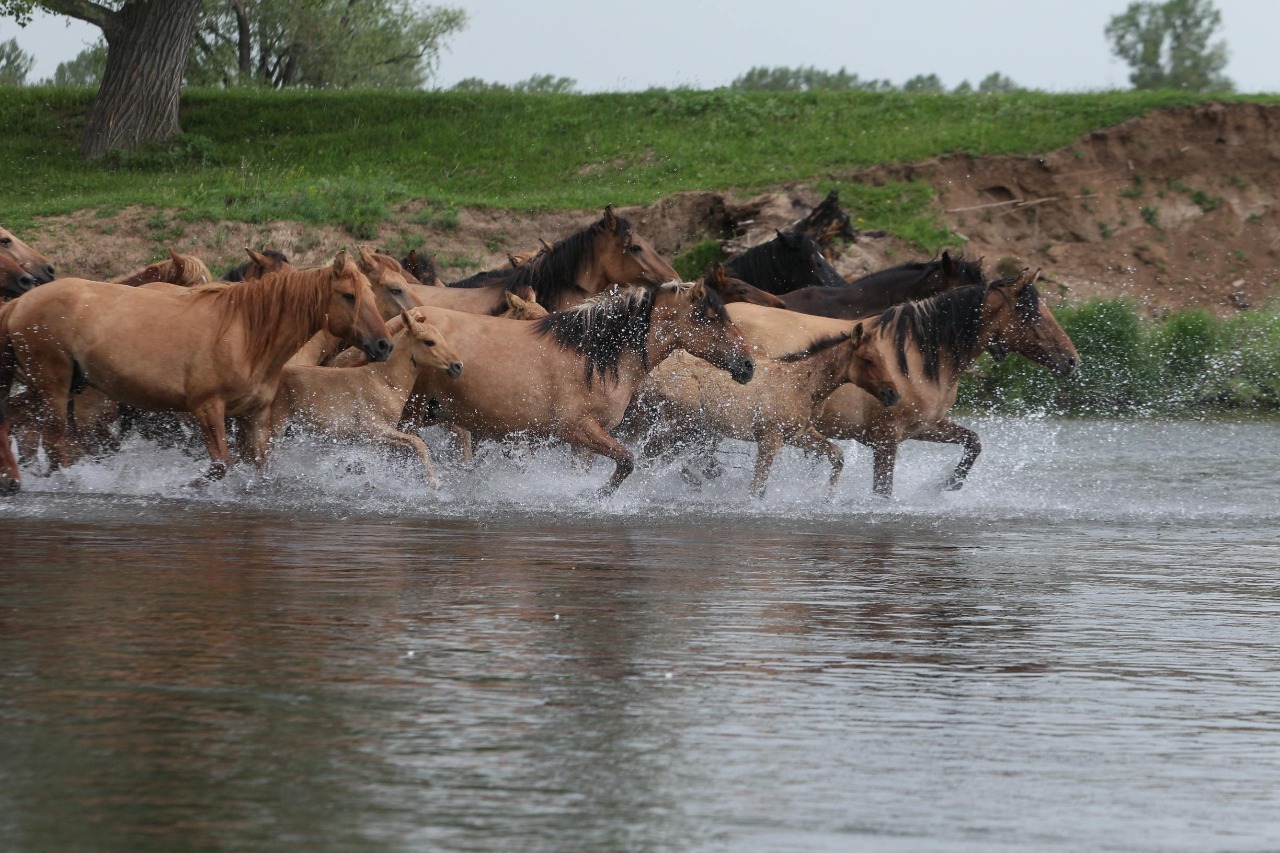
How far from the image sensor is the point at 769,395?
1216 cm

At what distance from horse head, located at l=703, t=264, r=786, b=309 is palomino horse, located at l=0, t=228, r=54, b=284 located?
16.6 feet

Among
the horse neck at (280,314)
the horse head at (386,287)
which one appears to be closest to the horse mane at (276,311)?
the horse neck at (280,314)

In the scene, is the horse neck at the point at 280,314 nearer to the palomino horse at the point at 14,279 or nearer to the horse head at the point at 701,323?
the palomino horse at the point at 14,279

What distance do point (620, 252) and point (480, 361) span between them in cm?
291

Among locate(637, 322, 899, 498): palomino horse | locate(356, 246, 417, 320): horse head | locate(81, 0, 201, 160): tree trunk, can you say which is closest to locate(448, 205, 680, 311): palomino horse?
locate(356, 246, 417, 320): horse head

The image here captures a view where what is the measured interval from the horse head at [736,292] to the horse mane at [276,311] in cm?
446

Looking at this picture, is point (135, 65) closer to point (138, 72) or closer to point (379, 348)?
point (138, 72)

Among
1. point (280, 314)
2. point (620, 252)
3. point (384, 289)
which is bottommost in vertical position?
point (280, 314)

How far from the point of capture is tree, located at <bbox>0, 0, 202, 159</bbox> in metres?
31.1

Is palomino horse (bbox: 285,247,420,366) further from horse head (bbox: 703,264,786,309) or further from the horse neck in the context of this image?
horse head (bbox: 703,264,786,309)

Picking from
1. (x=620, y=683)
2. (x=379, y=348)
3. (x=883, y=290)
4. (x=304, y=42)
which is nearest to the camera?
(x=620, y=683)

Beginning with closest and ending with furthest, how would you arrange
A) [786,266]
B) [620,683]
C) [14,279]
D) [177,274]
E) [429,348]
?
[620,683] < [429,348] < [14,279] < [177,274] < [786,266]

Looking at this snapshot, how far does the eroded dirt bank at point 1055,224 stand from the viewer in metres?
25.0

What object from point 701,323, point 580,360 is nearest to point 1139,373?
point 701,323
